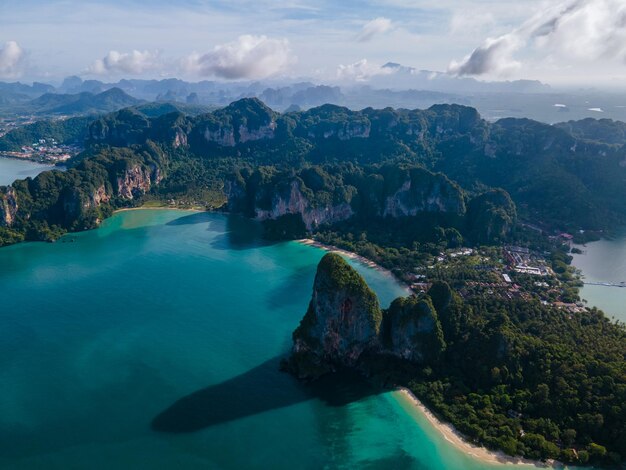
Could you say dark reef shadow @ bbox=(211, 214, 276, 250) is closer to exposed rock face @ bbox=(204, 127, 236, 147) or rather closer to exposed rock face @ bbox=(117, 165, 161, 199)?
exposed rock face @ bbox=(117, 165, 161, 199)

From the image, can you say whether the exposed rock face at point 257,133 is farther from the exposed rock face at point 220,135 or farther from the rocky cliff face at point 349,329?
the rocky cliff face at point 349,329

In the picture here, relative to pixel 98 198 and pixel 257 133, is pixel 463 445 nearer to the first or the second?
pixel 98 198

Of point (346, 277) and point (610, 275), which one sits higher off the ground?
point (346, 277)

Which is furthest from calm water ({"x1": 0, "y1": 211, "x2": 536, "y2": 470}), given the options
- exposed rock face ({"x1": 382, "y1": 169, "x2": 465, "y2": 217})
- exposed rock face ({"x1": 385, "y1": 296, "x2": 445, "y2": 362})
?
exposed rock face ({"x1": 382, "y1": 169, "x2": 465, "y2": 217})

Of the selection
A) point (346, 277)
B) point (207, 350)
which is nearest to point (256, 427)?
point (207, 350)

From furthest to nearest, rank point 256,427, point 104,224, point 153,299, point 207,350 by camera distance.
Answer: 1. point 104,224
2. point 153,299
3. point 207,350
4. point 256,427

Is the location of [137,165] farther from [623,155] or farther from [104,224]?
[623,155]
